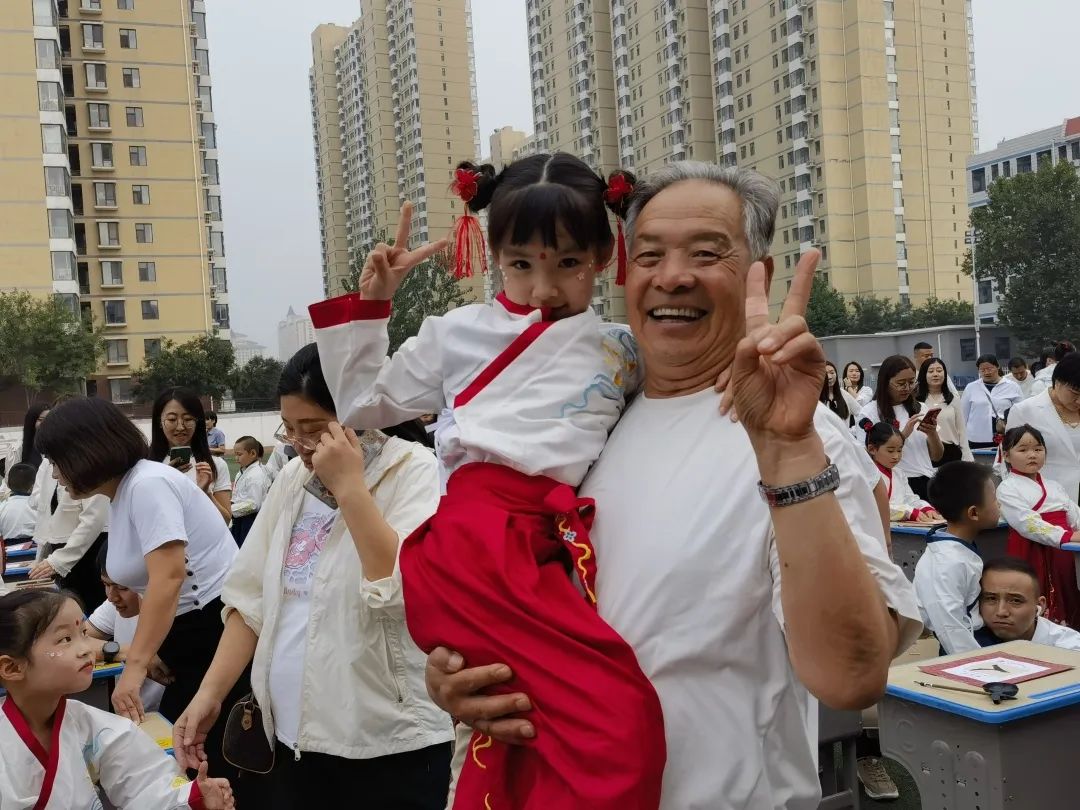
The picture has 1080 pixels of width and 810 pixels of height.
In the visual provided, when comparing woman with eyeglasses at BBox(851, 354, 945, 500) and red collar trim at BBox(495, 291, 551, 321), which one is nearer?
red collar trim at BBox(495, 291, 551, 321)

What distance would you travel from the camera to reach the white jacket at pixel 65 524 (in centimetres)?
450

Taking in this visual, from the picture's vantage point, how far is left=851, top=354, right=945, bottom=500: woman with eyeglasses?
7094mm

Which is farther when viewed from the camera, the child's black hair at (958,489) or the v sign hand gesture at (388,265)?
the child's black hair at (958,489)

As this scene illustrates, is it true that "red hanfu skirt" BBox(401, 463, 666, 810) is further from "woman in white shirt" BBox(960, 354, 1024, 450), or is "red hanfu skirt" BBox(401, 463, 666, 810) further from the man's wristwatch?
"woman in white shirt" BBox(960, 354, 1024, 450)

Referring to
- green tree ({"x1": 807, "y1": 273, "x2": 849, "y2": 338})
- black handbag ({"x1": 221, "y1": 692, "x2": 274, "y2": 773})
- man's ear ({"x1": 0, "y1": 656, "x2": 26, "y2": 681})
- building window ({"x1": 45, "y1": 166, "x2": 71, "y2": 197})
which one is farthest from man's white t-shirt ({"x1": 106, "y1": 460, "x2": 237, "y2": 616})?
green tree ({"x1": 807, "y1": 273, "x2": 849, "y2": 338})

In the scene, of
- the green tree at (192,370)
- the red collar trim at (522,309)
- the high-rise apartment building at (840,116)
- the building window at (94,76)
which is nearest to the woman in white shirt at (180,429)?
the red collar trim at (522,309)

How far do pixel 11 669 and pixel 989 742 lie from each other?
2760mm

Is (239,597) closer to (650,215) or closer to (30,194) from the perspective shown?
(650,215)

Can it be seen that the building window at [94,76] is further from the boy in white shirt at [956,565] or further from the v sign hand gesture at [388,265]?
the v sign hand gesture at [388,265]

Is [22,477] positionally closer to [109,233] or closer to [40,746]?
[40,746]

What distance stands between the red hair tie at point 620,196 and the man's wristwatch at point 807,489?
587mm

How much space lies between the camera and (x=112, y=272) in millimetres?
43844

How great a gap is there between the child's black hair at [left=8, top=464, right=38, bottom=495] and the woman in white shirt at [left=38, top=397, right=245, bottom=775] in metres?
5.26

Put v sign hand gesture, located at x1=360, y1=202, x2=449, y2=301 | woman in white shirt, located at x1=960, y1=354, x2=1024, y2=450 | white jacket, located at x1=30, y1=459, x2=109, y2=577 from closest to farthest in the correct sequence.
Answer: v sign hand gesture, located at x1=360, y1=202, x2=449, y2=301 → white jacket, located at x1=30, y1=459, x2=109, y2=577 → woman in white shirt, located at x1=960, y1=354, x2=1024, y2=450
